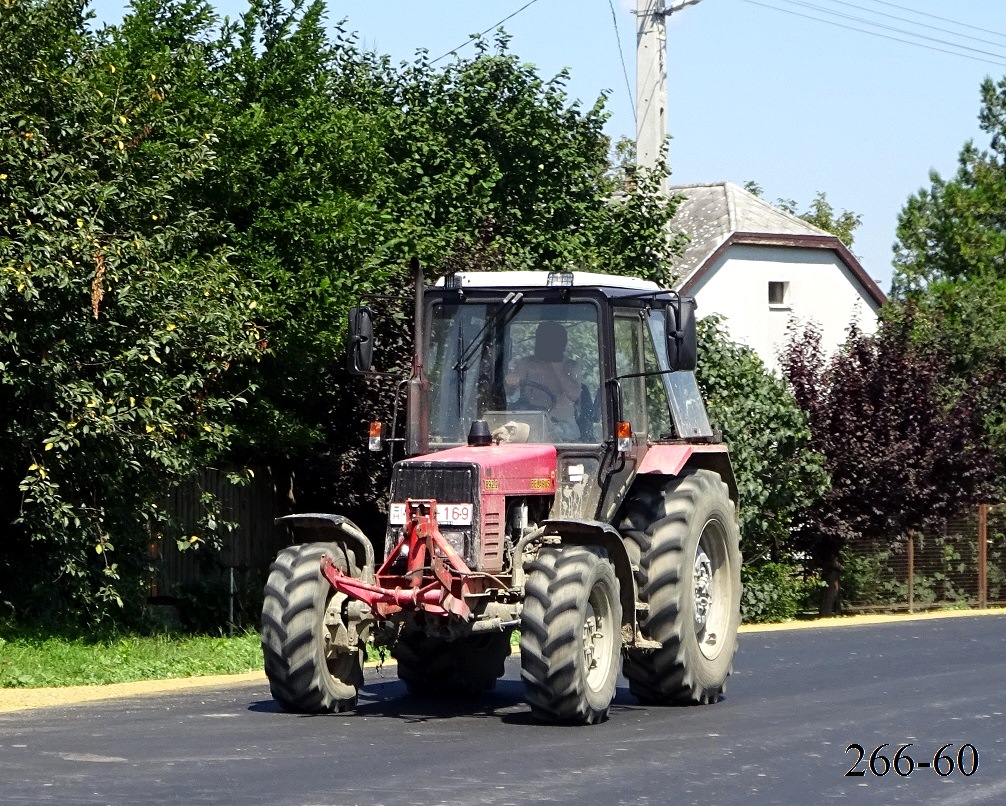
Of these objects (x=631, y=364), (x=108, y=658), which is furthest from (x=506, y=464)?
(x=108, y=658)

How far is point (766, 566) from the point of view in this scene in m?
26.6

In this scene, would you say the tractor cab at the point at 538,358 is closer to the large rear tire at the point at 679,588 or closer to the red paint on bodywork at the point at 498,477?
the red paint on bodywork at the point at 498,477

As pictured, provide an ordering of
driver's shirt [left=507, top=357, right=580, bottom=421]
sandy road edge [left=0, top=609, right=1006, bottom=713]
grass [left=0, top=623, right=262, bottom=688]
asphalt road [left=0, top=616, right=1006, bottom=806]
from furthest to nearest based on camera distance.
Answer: grass [left=0, top=623, right=262, bottom=688]
sandy road edge [left=0, top=609, right=1006, bottom=713]
driver's shirt [left=507, top=357, right=580, bottom=421]
asphalt road [left=0, top=616, right=1006, bottom=806]

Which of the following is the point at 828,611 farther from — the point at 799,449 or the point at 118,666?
the point at 118,666

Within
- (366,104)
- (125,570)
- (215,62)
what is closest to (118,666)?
(125,570)

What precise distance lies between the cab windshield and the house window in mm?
32128

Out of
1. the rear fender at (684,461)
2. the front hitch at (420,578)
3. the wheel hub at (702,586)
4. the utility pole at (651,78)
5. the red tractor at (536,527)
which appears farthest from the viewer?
the utility pole at (651,78)

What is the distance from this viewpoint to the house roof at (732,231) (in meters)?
42.0

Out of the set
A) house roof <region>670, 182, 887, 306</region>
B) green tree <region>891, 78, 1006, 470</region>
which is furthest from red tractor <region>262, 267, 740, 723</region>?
green tree <region>891, 78, 1006, 470</region>

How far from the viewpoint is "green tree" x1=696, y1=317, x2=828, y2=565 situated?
25.4 m

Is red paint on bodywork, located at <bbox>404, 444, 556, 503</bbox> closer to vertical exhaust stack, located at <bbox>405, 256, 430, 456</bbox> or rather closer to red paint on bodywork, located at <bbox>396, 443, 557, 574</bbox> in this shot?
red paint on bodywork, located at <bbox>396, 443, 557, 574</bbox>

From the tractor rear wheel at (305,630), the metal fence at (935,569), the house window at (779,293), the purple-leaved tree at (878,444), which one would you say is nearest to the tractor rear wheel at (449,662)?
the tractor rear wheel at (305,630)

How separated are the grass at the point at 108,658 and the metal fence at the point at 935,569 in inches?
507

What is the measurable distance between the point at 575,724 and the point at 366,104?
16.2 m
